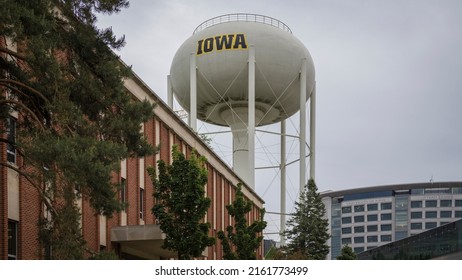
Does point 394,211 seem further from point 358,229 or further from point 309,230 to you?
point 309,230

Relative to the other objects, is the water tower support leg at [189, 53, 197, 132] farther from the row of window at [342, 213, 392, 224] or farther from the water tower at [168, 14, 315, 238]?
the row of window at [342, 213, 392, 224]

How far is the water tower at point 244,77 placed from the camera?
170ft

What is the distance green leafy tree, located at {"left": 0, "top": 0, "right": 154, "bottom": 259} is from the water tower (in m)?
30.6

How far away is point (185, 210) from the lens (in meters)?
26.7

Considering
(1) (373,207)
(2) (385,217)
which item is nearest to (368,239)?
(2) (385,217)

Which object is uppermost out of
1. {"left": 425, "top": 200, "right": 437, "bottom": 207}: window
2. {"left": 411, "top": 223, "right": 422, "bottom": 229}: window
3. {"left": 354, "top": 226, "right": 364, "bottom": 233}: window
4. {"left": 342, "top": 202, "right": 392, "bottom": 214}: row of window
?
{"left": 425, "top": 200, "right": 437, "bottom": 207}: window

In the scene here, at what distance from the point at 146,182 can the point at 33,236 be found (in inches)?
427

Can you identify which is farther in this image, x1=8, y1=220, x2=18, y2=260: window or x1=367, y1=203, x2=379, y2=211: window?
x1=367, y1=203, x2=379, y2=211: window

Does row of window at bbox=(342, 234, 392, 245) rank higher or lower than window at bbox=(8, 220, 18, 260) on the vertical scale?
lower

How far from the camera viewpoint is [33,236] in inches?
953

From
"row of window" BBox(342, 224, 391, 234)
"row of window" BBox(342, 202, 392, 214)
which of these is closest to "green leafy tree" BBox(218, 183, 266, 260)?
"row of window" BBox(342, 202, 392, 214)

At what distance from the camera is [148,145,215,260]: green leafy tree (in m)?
25.9
